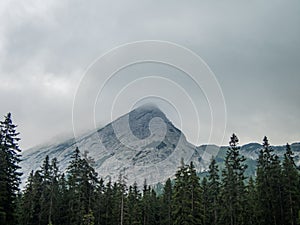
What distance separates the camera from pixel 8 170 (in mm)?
39438

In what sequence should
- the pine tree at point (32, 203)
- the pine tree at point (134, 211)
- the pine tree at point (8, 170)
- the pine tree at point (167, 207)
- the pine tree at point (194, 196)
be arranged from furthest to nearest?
the pine tree at point (167, 207) < the pine tree at point (134, 211) < the pine tree at point (32, 203) < the pine tree at point (194, 196) < the pine tree at point (8, 170)

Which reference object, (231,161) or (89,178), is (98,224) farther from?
(231,161)

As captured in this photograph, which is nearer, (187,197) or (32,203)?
(187,197)

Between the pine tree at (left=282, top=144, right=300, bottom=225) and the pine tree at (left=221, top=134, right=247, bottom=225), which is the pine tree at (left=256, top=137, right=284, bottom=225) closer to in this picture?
the pine tree at (left=282, top=144, right=300, bottom=225)

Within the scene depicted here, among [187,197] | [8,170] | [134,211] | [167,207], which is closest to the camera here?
[8,170]

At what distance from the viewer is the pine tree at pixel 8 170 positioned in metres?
38.1

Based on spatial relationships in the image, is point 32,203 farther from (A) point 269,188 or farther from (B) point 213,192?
(A) point 269,188

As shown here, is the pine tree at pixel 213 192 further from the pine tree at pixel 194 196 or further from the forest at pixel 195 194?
the pine tree at pixel 194 196

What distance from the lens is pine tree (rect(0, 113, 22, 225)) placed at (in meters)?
38.1

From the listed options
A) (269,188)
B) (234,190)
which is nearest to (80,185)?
(234,190)

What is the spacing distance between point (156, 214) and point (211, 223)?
19052mm

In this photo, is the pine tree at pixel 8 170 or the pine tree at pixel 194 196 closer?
the pine tree at pixel 8 170

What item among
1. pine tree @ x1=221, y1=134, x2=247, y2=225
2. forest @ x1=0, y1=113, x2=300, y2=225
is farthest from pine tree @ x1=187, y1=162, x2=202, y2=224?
pine tree @ x1=221, y1=134, x2=247, y2=225

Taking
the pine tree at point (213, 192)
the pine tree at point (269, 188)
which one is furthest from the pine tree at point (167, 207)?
the pine tree at point (269, 188)
